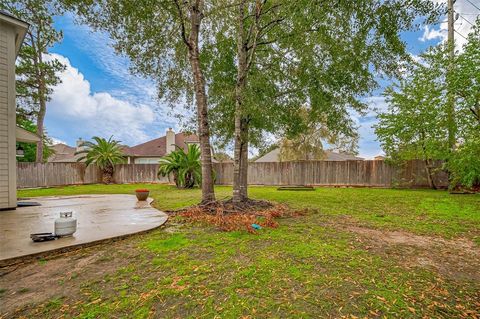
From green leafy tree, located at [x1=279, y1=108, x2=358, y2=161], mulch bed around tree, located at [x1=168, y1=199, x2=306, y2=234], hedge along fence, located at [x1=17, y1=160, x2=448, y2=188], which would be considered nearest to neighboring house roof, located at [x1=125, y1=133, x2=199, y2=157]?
hedge along fence, located at [x1=17, y1=160, x2=448, y2=188]

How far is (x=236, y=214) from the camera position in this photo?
505cm

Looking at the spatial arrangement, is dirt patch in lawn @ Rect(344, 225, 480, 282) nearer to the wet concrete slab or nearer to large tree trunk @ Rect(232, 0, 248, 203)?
large tree trunk @ Rect(232, 0, 248, 203)

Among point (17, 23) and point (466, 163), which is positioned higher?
point (17, 23)

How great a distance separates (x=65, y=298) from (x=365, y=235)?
3.96m

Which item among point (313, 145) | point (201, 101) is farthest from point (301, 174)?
point (201, 101)

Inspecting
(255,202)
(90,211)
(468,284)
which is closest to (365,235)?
(468,284)

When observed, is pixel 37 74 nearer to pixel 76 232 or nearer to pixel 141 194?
pixel 141 194

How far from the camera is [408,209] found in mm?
6105

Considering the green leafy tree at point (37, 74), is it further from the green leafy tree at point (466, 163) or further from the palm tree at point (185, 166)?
the green leafy tree at point (466, 163)

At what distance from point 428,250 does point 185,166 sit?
10674mm

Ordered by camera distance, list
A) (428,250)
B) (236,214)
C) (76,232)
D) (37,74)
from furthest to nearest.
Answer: (37,74), (236,214), (76,232), (428,250)

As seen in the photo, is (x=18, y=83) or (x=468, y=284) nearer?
(x=468, y=284)

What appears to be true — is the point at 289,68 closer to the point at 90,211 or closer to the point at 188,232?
the point at 188,232

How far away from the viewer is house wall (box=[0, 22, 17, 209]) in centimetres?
577
